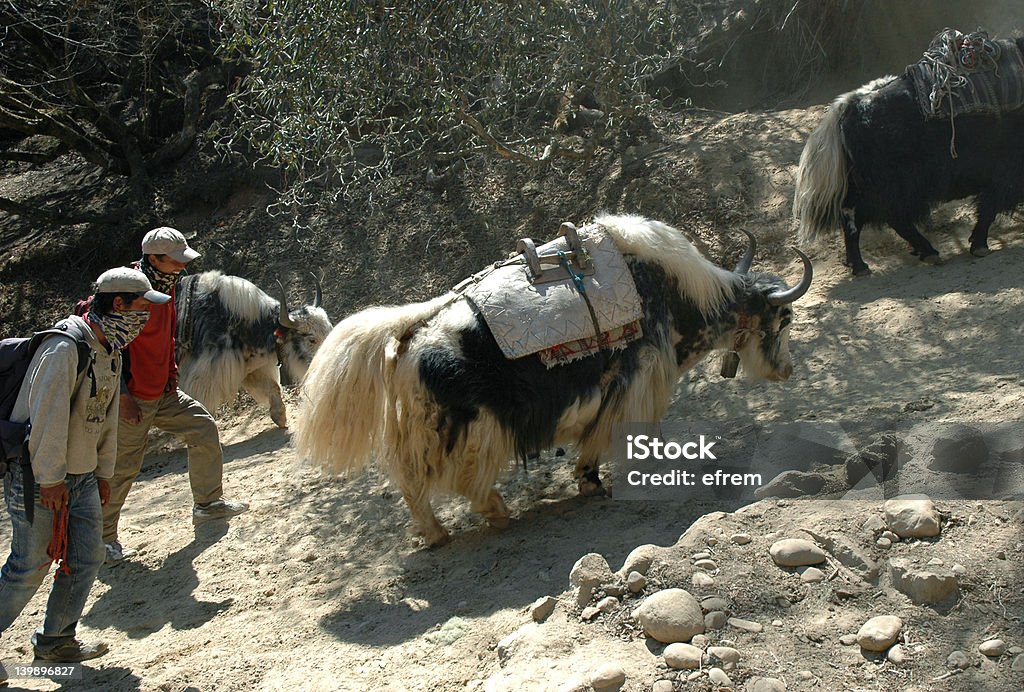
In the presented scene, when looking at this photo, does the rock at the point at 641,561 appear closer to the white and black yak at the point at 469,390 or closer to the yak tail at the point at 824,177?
the white and black yak at the point at 469,390

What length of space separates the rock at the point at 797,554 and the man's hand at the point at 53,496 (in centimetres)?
246

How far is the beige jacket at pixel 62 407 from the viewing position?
3.24 metres

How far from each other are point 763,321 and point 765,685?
2683 millimetres

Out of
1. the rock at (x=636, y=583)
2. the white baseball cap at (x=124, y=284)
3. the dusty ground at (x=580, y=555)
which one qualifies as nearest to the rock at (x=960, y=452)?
the dusty ground at (x=580, y=555)

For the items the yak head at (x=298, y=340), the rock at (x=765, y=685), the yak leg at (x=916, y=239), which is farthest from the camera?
the yak head at (x=298, y=340)

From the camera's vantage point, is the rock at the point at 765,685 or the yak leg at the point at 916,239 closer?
the rock at the point at 765,685

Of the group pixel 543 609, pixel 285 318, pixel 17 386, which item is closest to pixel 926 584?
pixel 543 609

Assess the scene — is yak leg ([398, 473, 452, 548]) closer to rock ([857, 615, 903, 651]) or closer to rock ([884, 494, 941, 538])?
rock ([884, 494, 941, 538])

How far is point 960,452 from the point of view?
356 centimetres

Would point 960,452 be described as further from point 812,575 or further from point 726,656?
point 726,656

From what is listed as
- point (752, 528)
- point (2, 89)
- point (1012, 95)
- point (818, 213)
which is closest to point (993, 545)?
point (752, 528)

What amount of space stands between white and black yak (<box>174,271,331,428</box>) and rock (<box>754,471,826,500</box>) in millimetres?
4182

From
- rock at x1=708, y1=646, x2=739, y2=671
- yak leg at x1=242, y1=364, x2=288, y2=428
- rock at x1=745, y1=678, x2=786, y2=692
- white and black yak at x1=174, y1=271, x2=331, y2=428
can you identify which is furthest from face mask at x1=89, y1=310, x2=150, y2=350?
yak leg at x1=242, y1=364, x2=288, y2=428

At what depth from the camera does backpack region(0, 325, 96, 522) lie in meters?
3.27
